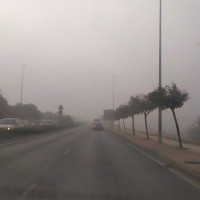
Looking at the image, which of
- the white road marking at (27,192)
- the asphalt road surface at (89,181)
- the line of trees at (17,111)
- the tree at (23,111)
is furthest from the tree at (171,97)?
the tree at (23,111)

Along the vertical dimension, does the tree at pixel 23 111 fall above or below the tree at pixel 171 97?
above

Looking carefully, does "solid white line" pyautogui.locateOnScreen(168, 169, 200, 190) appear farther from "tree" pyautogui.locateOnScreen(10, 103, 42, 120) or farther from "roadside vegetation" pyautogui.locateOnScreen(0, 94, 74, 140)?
"tree" pyautogui.locateOnScreen(10, 103, 42, 120)

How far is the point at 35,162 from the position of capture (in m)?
18.5

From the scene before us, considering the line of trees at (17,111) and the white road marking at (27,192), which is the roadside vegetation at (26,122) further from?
the white road marking at (27,192)

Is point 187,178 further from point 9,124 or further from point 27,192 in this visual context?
point 9,124

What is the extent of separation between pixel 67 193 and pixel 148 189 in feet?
7.28

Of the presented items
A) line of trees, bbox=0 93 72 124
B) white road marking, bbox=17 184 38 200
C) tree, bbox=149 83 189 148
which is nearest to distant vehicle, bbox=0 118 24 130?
tree, bbox=149 83 189 148

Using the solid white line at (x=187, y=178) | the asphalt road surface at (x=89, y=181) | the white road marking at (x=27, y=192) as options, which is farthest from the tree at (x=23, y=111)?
the white road marking at (x=27, y=192)

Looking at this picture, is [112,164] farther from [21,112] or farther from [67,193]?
[21,112]

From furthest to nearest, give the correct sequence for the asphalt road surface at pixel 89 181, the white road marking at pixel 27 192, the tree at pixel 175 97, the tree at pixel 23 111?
1. the tree at pixel 23 111
2. the tree at pixel 175 97
3. the asphalt road surface at pixel 89 181
4. the white road marking at pixel 27 192

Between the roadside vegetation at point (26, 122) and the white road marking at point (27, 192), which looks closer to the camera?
the white road marking at point (27, 192)

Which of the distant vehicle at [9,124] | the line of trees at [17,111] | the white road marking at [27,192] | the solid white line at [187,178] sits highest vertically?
the line of trees at [17,111]

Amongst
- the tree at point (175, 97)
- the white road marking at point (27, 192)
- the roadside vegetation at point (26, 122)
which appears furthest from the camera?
the roadside vegetation at point (26, 122)

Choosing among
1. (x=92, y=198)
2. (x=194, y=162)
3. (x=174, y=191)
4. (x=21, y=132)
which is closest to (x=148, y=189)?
(x=174, y=191)
